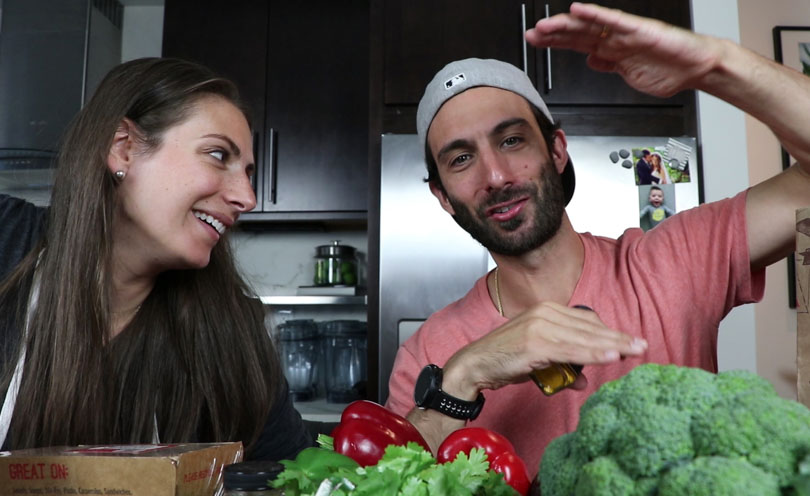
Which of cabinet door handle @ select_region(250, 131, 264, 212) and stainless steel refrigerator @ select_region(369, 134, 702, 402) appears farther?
cabinet door handle @ select_region(250, 131, 264, 212)

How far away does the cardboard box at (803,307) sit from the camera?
59 centimetres

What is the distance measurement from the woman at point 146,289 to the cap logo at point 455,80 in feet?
1.36

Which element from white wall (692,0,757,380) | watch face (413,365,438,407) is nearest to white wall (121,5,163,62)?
white wall (692,0,757,380)

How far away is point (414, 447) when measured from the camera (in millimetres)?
Answer: 581

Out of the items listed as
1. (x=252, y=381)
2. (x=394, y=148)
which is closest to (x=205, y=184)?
(x=252, y=381)

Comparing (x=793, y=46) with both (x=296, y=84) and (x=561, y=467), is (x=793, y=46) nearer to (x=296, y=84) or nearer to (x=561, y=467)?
(x=296, y=84)

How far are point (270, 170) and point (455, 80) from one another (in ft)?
5.52

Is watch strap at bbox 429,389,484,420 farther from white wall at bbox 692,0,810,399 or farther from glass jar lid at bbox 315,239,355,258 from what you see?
glass jar lid at bbox 315,239,355,258

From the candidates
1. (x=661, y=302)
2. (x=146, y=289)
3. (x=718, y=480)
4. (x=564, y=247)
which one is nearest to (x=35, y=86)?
(x=146, y=289)

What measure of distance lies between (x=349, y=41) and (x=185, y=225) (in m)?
1.94

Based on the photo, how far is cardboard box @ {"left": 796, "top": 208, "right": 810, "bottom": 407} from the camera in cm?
59

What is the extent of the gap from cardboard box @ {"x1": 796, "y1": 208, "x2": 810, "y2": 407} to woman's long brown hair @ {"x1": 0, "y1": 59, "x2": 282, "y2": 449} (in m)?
0.85

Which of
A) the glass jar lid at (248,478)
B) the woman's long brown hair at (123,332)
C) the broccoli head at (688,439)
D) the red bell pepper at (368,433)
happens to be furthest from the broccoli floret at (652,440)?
the woman's long brown hair at (123,332)

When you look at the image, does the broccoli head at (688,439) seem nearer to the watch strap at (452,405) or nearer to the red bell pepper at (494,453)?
the red bell pepper at (494,453)
